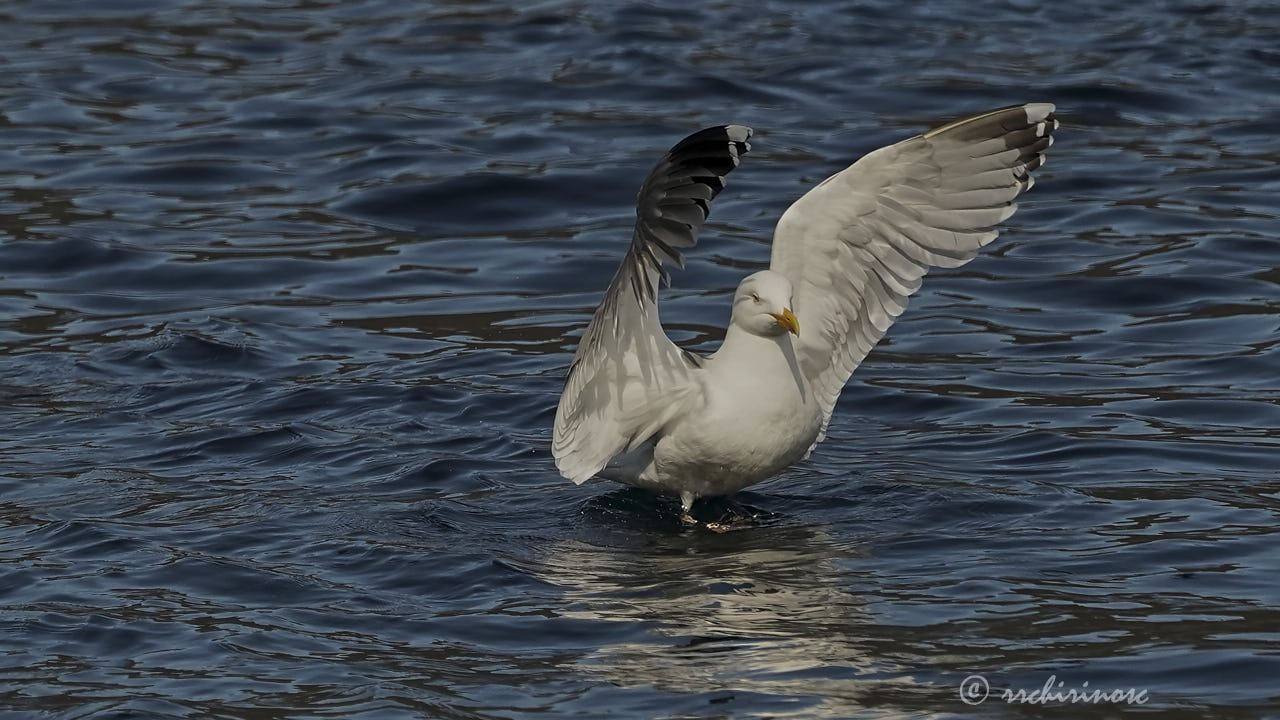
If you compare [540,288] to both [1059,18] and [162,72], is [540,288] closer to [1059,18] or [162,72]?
[162,72]

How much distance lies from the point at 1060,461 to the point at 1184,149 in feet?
20.9

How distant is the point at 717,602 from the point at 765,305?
4.09ft

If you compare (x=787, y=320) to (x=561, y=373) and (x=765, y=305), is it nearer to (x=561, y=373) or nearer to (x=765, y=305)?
(x=765, y=305)

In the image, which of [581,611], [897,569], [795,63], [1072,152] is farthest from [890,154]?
[795,63]

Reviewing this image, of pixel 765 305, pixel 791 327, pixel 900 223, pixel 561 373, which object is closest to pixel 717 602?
pixel 791 327

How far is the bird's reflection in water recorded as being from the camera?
6.31 metres

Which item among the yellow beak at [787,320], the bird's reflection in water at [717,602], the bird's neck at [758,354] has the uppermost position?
the yellow beak at [787,320]

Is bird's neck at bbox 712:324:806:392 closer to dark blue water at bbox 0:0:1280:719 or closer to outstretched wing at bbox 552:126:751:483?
outstretched wing at bbox 552:126:751:483

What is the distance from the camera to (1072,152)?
14.9m
